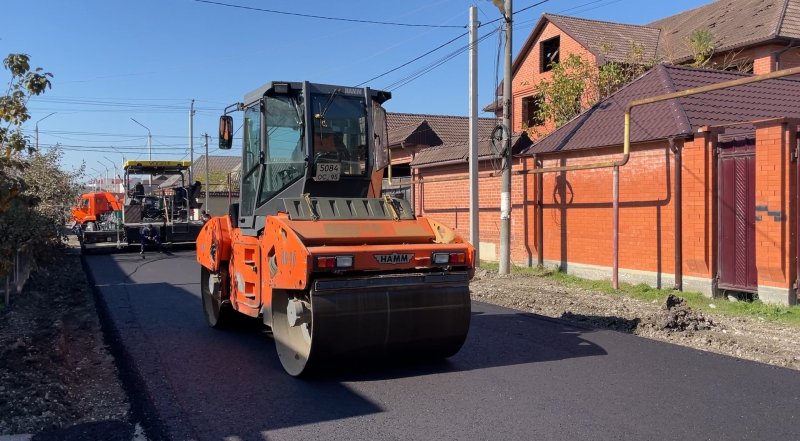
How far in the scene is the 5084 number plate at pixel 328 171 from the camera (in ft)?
25.2

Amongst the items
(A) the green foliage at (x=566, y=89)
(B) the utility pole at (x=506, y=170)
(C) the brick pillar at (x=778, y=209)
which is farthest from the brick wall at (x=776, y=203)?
(A) the green foliage at (x=566, y=89)

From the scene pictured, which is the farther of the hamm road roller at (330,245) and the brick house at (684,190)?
the brick house at (684,190)

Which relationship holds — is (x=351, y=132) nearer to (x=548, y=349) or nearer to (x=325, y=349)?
(x=325, y=349)

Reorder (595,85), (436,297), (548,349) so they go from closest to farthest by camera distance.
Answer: (436,297) → (548,349) → (595,85)

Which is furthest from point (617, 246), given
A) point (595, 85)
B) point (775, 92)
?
point (595, 85)

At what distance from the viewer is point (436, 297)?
22.1 ft

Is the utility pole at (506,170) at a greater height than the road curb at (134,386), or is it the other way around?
the utility pole at (506,170)

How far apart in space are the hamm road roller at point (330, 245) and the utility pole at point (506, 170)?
23.6 ft

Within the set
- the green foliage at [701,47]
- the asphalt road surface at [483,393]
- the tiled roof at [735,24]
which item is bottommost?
the asphalt road surface at [483,393]

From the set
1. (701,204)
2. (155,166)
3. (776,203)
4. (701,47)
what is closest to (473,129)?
(701,204)

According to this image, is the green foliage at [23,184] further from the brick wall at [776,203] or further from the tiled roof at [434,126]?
the tiled roof at [434,126]

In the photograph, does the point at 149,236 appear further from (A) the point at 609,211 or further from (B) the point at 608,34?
(B) the point at 608,34

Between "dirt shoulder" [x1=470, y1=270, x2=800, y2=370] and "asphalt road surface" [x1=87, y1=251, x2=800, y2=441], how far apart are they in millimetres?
476

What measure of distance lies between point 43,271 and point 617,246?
41.8 ft
